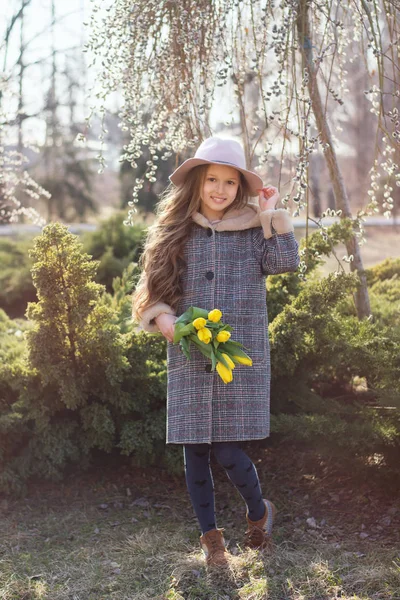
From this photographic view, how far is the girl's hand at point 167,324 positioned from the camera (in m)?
2.63

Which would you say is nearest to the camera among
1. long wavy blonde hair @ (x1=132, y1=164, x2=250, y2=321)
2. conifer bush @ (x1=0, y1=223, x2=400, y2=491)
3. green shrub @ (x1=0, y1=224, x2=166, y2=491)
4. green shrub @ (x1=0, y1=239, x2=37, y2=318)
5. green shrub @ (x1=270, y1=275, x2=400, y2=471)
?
long wavy blonde hair @ (x1=132, y1=164, x2=250, y2=321)

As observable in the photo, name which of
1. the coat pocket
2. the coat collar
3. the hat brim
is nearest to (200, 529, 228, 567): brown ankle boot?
the coat pocket

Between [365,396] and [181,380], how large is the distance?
4.81ft

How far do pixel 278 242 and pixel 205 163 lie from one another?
0.42 metres

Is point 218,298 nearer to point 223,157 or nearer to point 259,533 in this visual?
point 223,157

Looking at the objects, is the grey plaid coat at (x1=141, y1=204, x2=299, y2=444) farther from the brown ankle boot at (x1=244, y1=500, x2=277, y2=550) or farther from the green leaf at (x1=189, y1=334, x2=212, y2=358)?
the brown ankle boot at (x1=244, y1=500, x2=277, y2=550)

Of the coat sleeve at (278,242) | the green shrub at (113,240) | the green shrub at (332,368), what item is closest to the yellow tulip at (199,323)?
the coat sleeve at (278,242)

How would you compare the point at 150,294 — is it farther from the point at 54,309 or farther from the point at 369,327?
the point at 369,327

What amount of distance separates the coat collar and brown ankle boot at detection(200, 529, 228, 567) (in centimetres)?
114

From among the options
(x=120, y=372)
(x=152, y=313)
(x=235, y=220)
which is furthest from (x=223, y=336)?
(x=120, y=372)

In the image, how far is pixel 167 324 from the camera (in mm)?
2650

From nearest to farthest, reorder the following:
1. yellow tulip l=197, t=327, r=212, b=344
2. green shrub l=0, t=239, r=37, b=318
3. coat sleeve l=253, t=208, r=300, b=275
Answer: yellow tulip l=197, t=327, r=212, b=344
coat sleeve l=253, t=208, r=300, b=275
green shrub l=0, t=239, r=37, b=318

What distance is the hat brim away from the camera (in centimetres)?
266

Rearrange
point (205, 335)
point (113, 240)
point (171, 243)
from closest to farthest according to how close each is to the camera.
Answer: point (205, 335) → point (171, 243) → point (113, 240)
